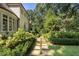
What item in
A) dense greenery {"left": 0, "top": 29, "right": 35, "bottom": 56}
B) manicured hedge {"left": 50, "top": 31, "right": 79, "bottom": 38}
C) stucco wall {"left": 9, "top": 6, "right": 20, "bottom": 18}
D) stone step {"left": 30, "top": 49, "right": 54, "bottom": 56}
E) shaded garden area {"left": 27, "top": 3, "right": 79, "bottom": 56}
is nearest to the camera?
dense greenery {"left": 0, "top": 29, "right": 35, "bottom": 56}

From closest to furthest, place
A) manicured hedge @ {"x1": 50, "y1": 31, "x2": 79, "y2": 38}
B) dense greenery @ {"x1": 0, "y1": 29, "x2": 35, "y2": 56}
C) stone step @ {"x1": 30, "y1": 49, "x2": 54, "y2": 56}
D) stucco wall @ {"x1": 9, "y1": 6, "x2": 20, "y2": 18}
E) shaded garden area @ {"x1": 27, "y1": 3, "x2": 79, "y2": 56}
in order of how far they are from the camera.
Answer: dense greenery @ {"x1": 0, "y1": 29, "x2": 35, "y2": 56} < stone step @ {"x1": 30, "y1": 49, "x2": 54, "y2": 56} < shaded garden area @ {"x1": 27, "y1": 3, "x2": 79, "y2": 56} < manicured hedge @ {"x1": 50, "y1": 31, "x2": 79, "y2": 38} < stucco wall @ {"x1": 9, "y1": 6, "x2": 20, "y2": 18}

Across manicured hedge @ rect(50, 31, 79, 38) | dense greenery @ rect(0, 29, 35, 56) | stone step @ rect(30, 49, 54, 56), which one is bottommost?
stone step @ rect(30, 49, 54, 56)

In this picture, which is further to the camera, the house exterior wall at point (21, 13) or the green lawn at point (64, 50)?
the house exterior wall at point (21, 13)

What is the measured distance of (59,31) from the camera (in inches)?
355

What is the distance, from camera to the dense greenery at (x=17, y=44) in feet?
26.5

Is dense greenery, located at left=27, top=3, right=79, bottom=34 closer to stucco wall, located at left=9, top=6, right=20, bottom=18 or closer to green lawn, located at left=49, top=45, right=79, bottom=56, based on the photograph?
stucco wall, located at left=9, top=6, right=20, bottom=18

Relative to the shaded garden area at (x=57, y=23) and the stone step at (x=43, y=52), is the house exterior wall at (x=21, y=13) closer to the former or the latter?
the shaded garden area at (x=57, y=23)

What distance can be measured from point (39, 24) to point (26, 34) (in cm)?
80

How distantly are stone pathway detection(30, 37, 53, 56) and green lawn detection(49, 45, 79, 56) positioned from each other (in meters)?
0.23

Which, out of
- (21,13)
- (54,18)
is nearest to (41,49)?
(54,18)

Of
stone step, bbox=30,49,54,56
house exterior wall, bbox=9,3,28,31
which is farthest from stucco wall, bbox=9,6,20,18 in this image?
stone step, bbox=30,49,54,56

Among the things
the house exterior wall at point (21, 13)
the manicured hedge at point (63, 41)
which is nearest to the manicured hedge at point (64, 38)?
the manicured hedge at point (63, 41)

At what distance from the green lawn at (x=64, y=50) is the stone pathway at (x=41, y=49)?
0.23 m

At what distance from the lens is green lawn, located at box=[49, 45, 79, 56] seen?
8.63 metres
